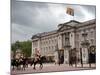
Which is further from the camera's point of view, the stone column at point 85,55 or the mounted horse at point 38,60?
the stone column at point 85,55

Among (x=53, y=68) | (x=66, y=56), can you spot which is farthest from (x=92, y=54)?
(x=53, y=68)

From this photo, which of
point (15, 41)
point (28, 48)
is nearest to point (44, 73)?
point (28, 48)

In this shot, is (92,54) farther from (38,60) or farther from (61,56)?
(38,60)

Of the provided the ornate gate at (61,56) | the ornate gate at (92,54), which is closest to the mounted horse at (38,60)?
the ornate gate at (61,56)

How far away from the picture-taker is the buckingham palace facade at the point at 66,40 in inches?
108

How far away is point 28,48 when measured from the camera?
2.65 m

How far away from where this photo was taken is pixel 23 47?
103 inches

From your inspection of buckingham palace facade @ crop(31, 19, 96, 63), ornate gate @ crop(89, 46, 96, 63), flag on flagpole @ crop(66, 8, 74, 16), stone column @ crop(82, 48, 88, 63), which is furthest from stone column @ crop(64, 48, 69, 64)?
flag on flagpole @ crop(66, 8, 74, 16)

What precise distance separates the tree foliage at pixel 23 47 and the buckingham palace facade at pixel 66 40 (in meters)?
0.06

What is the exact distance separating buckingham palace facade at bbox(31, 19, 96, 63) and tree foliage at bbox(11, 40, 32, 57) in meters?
0.06

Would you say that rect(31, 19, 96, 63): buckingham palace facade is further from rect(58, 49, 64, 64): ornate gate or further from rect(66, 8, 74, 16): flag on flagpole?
rect(66, 8, 74, 16): flag on flagpole

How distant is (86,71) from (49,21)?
915 millimetres

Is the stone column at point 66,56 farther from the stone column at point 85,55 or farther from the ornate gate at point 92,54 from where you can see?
the ornate gate at point 92,54

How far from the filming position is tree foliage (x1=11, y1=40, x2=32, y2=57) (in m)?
2.56
